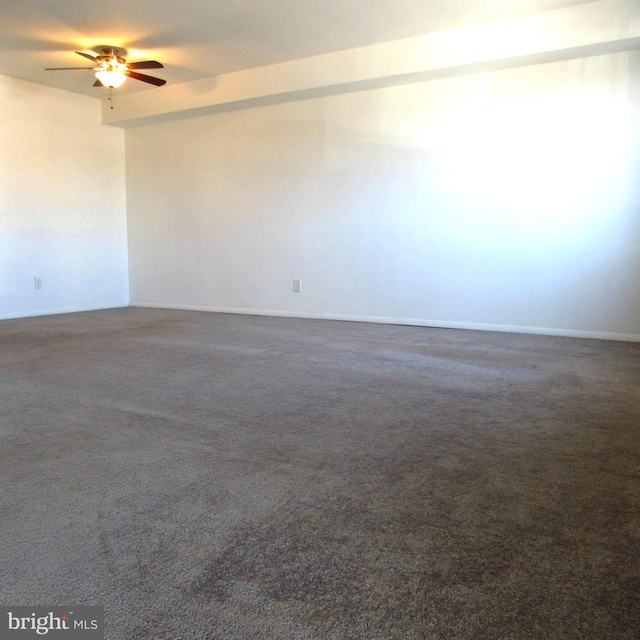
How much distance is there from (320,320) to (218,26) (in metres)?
2.81

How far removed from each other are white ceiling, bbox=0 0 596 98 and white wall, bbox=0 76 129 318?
0.64 metres

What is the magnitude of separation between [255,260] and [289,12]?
8.62 ft

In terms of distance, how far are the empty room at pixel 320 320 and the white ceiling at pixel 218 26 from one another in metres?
0.03

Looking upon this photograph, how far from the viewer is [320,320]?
→ 538cm

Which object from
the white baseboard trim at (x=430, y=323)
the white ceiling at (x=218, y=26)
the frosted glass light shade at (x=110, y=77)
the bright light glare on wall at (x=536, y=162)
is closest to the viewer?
the white ceiling at (x=218, y=26)

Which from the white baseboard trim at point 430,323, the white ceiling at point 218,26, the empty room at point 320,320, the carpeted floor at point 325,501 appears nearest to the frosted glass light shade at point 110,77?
the empty room at point 320,320

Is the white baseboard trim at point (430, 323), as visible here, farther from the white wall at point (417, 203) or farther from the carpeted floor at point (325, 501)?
the carpeted floor at point (325, 501)

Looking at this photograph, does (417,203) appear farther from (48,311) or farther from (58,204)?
(48,311)

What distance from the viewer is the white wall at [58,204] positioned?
5348mm

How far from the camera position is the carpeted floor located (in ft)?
3.48

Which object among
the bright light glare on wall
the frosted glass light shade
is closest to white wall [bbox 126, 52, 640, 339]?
the bright light glare on wall

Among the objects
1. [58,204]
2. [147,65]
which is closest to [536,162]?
[147,65]

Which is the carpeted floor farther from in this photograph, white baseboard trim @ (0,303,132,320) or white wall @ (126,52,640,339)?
white baseboard trim @ (0,303,132,320)

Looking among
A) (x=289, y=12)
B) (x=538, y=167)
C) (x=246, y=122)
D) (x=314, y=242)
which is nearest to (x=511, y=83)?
(x=538, y=167)
